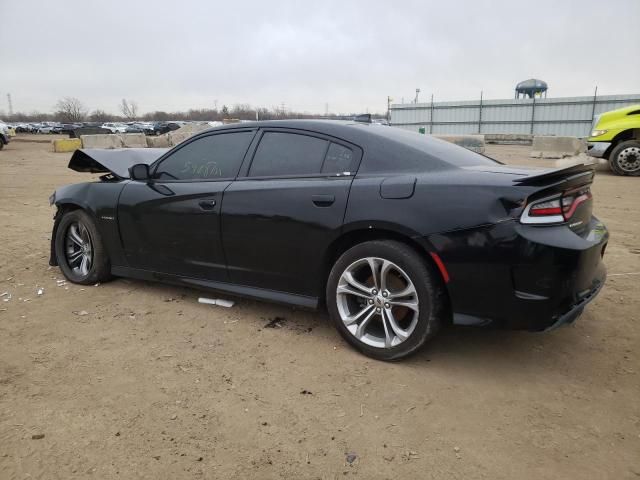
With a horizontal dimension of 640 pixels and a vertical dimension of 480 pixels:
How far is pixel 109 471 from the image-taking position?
7.12 ft

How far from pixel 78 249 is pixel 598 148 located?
1217cm

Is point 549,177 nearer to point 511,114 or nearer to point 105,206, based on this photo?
point 105,206

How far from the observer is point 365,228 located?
3.05 metres

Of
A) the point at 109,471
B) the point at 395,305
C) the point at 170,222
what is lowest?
the point at 109,471

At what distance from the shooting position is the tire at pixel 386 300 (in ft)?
9.49

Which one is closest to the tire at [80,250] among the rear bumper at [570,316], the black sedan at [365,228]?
the black sedan at [365,228]

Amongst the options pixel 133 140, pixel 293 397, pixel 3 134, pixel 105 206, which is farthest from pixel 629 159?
pixel 3 134

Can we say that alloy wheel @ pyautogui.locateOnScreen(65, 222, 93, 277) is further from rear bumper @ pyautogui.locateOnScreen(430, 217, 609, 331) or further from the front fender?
rear bumper @ pyautogui.locateOnScreen(430, 217, 609, 331)

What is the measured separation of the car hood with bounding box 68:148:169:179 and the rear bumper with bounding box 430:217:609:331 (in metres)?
3.10

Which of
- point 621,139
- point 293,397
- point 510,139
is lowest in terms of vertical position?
point 293,397

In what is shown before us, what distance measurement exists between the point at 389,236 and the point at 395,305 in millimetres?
427

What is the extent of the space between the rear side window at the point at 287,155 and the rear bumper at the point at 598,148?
11317 mm

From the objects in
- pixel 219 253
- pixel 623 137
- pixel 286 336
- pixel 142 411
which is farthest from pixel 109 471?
pixel 623 137

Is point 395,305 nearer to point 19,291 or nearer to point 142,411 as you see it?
point 142,411
